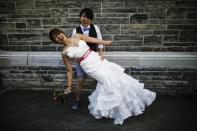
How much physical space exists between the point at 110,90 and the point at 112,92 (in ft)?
0.17

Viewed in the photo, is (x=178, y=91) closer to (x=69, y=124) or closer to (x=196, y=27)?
(x=196, y=27)

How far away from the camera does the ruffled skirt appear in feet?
15.4

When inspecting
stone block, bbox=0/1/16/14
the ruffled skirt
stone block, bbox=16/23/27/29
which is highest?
stone block, bbox=0/1/16/14

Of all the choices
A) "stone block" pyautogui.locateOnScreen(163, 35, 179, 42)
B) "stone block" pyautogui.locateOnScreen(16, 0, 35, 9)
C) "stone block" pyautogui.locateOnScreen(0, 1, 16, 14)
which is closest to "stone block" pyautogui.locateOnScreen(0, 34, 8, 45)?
"stone block" pyautogui.locateOnScreen(0, 1, 16, 14)

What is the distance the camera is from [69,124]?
4.84 meters

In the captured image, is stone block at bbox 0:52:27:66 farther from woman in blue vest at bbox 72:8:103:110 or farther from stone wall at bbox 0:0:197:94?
woman in blue vest at bbox 72:8:103:110

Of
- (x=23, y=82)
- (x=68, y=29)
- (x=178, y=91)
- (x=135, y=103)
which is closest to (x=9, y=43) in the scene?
(x=23, y=82)

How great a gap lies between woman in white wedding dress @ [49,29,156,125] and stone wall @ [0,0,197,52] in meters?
1.07

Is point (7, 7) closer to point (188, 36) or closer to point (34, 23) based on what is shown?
point (34, 23)

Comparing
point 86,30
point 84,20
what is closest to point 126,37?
point 86,30

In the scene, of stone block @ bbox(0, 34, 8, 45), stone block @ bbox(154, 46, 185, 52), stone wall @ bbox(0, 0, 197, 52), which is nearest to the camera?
stone wall @ bbox(0, 0, 197, 52)

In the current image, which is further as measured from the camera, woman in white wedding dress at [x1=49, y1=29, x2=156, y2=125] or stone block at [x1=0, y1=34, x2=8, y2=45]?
stone block at [x1=0, y1=34, x2=8, y2=45]

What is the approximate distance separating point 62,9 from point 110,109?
2387mm

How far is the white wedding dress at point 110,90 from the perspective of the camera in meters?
4.67
